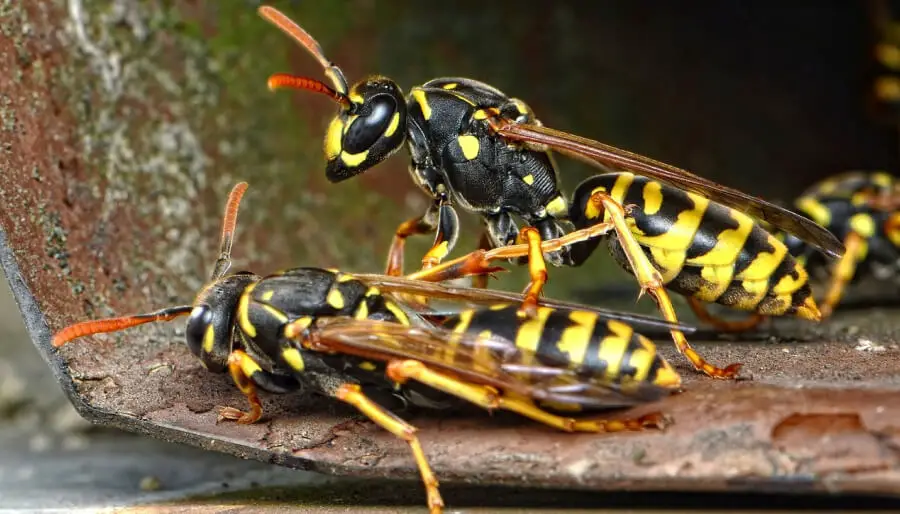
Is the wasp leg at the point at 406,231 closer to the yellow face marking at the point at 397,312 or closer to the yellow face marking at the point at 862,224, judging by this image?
the yellow face marking at the point at 397,312

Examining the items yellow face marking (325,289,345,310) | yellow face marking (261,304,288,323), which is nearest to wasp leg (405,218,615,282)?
yellow face marking (325,289,345,310)

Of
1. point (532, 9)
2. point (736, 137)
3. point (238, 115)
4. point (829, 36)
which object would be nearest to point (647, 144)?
point (736, 137)

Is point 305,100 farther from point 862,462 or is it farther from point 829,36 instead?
point 829,36

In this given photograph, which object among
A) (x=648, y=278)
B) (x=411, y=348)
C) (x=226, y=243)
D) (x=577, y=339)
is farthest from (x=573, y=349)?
(x=226, y=243)

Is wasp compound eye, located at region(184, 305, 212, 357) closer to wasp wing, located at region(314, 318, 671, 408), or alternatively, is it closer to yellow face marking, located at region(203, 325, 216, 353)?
yellow face marking, located at region(203, 325, 216, 353)

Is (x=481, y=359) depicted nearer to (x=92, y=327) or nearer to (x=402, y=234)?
(x=92, y=327)

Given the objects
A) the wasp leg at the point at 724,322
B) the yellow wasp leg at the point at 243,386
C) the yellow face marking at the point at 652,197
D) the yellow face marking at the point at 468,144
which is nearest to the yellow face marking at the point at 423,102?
the yellow face marking at the point at 468,144
